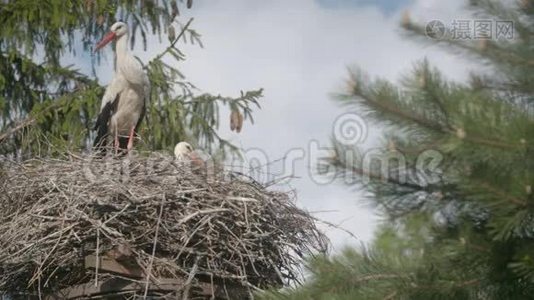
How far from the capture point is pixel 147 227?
7707 mm

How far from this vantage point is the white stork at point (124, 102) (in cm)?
1167

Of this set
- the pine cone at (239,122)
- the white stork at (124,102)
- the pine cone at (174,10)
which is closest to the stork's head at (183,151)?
the white stork at (124,102)

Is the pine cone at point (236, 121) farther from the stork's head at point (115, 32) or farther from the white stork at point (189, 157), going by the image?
the white stork at point (189, 157)

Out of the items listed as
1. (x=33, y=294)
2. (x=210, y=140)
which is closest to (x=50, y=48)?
(x=210, y=140)

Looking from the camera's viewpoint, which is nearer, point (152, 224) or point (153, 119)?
point (152, 224)

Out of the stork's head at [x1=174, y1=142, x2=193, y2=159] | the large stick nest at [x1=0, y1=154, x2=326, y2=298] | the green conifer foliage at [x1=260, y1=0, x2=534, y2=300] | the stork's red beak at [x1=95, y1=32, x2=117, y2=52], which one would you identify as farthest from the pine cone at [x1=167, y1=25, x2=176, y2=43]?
the green conifer foliage at [x1=260, y1=0, x2=534, y2=300]

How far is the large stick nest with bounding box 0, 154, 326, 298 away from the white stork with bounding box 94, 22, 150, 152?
3165 millimetres

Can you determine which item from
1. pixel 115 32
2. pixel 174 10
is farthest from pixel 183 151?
pixel 174 10

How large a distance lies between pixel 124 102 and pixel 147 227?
4.21 metres

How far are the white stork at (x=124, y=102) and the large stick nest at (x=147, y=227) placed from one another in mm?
3165

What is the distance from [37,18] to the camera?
13.0m

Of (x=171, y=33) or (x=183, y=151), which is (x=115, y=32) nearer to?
(x=171, y=33)

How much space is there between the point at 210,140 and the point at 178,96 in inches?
25.2

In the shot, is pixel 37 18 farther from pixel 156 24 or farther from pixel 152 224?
pixel 152 224
